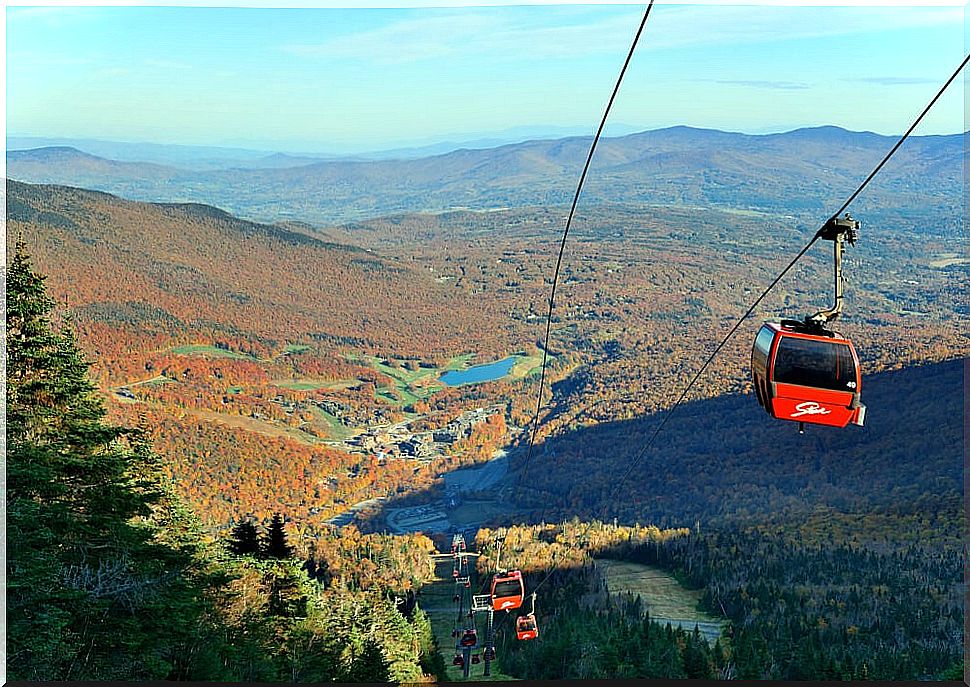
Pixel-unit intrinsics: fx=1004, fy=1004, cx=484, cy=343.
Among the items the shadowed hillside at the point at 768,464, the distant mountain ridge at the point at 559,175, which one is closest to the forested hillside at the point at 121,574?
the shadowed hillside at the point at 768,464

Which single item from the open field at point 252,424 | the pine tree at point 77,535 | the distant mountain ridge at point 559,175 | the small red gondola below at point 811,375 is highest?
the distant mountain ridge at point 559,175

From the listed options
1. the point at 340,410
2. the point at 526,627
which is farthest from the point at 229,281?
the point at 526,627

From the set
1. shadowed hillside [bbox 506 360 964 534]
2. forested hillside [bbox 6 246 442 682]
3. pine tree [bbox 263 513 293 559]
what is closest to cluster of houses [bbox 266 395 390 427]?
shadowed hillside [bbox 506 360 964 534]

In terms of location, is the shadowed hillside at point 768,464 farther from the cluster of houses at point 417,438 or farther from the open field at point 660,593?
the cluster of houses at point 417,438

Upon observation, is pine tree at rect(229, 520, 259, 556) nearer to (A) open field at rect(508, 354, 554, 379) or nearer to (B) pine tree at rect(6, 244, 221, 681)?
(B) pine tree at rect(6, 244, 221, 681)

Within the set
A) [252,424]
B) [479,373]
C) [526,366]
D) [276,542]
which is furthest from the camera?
[526,366]

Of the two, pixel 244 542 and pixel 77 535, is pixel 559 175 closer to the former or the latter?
pixel 244 542
